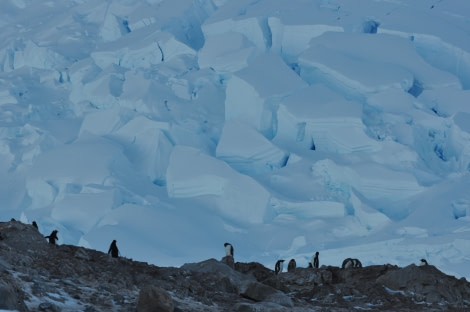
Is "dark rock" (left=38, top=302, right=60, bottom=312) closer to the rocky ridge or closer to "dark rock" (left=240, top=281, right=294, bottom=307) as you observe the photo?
the rocky ridge

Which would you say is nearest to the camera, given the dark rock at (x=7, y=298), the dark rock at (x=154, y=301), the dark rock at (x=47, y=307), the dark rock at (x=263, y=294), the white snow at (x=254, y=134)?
the dark rock at (x=7, y=298)

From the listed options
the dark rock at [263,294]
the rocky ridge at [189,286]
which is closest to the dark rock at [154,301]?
the rocky ridge at [189,286]

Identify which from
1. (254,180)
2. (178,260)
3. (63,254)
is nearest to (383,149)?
(254,180)

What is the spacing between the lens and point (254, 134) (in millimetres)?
21062

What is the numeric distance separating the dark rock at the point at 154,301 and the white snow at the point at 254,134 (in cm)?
1101

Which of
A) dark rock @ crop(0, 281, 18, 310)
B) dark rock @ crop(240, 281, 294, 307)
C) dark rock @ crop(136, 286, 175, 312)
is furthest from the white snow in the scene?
dark rock @ crop(0, 281, 18, 310)

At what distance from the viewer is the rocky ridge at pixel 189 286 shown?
229 inches

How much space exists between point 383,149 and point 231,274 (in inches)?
475

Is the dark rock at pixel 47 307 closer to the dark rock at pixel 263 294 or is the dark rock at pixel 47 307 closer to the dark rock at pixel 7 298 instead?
the dark rock at pixel 7 298

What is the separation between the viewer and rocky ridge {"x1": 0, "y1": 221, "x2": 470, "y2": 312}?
5813 mm

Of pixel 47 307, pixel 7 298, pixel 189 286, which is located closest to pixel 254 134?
pixel 189 286

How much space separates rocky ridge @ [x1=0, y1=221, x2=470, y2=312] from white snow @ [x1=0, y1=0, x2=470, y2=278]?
6.96 metres

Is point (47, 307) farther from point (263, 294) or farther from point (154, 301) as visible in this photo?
point (263, 294)

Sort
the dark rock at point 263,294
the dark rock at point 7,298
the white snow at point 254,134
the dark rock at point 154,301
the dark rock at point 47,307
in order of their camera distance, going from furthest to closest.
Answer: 1. the white snow at point 254,134
2. the dark rock at point 263,294
3. the dark rock at point 154,301
4. the dark rock at point 47,307
5. the dark rock at point 7,298
